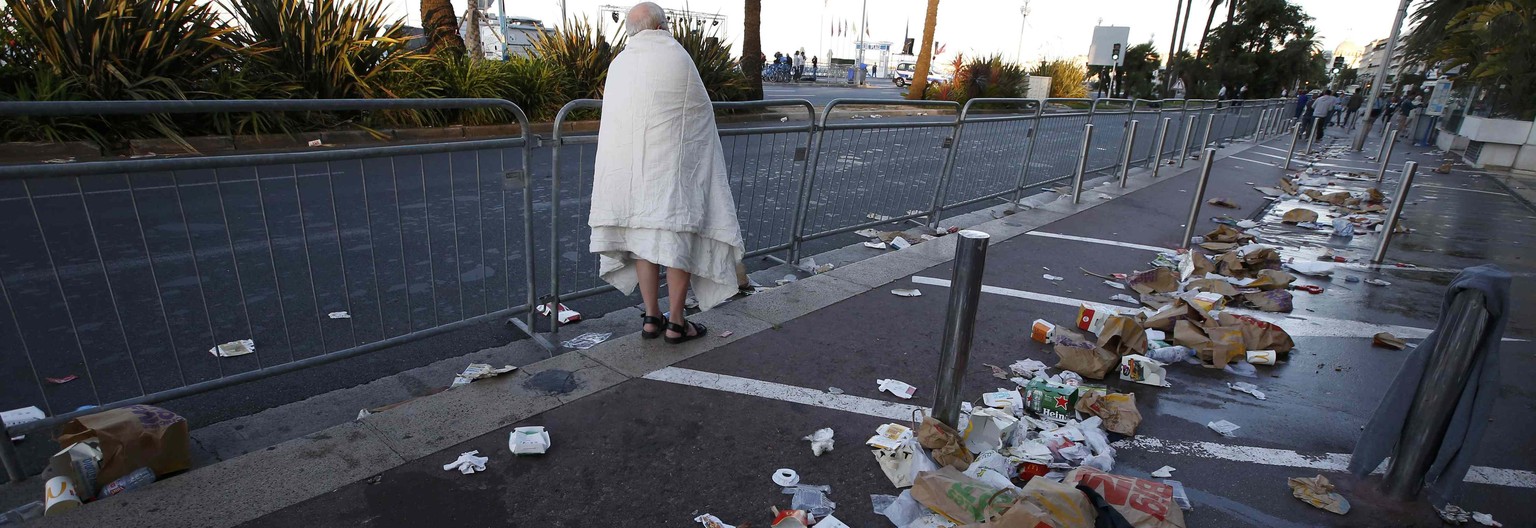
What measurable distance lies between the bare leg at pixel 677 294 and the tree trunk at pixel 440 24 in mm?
11259

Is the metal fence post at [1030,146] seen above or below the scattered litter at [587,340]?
above

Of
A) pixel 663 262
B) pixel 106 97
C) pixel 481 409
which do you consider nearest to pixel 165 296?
pixel 481 409

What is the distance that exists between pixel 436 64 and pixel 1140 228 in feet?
35.5

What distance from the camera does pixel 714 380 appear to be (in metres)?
3.72

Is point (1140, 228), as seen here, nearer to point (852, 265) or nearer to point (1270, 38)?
point (852, 265)

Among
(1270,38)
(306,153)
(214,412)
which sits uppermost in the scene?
(1270,38)

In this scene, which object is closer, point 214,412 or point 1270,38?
point 214,412

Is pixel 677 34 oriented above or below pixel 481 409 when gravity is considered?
above

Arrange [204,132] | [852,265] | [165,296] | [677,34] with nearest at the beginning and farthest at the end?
[165,296]
[852,265]
[204,132]
[677,34]

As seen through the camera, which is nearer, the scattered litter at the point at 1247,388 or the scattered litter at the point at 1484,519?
the scattered litter at the point at 1484,519

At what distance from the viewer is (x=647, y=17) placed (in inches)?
141

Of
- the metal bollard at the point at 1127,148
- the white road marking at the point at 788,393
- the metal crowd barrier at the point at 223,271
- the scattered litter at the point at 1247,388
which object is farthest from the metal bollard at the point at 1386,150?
the metal crowd barrier at the point at 223,271

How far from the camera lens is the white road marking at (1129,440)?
3.21 meters

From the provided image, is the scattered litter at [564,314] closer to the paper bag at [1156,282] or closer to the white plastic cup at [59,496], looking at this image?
the white plastic cup at [59,496]
